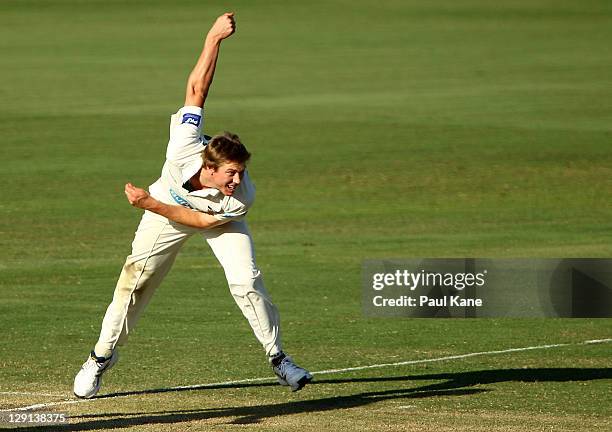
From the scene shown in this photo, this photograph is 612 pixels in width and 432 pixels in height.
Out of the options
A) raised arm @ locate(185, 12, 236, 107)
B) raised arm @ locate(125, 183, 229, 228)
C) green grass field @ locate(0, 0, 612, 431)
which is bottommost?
green grass field @ locate(0, 0, 612, 431)

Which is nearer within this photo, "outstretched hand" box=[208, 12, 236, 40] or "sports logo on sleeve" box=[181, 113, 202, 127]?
"sports logo on sleeve" box=[181, 113, 202, 127]

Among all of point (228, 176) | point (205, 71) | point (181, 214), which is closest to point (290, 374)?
point (181, 214)

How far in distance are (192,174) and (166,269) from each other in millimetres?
828

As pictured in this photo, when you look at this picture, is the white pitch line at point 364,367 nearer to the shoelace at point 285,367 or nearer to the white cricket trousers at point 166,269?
the white cricket trousers at point 166,269

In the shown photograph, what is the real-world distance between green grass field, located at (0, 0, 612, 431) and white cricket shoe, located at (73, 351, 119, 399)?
0.12 metres

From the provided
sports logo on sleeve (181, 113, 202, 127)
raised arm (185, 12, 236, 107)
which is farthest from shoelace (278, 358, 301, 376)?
raised arm (185, 12, 236, 107)

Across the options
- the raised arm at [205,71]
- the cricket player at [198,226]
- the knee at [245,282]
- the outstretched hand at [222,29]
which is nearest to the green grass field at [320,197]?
the cricket player at [198,226]

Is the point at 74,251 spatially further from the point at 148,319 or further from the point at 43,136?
the point at 43,136

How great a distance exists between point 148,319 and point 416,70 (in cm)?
3224

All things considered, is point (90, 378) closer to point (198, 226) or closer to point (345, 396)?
point (198, 226)

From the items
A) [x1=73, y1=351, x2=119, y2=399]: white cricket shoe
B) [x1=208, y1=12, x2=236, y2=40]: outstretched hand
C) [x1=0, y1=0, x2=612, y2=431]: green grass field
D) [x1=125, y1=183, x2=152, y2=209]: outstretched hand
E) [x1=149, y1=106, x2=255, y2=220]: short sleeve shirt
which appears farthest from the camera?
[x1=0, y1=0, x2=612, y2=431]: green grass field

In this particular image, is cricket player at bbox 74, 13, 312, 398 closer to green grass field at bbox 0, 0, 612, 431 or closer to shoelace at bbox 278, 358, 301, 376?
shoelace at bbox 278, 358, 301, 376

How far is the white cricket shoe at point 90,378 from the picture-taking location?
1055 cm

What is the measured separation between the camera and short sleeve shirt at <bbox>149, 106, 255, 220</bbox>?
405 inches
